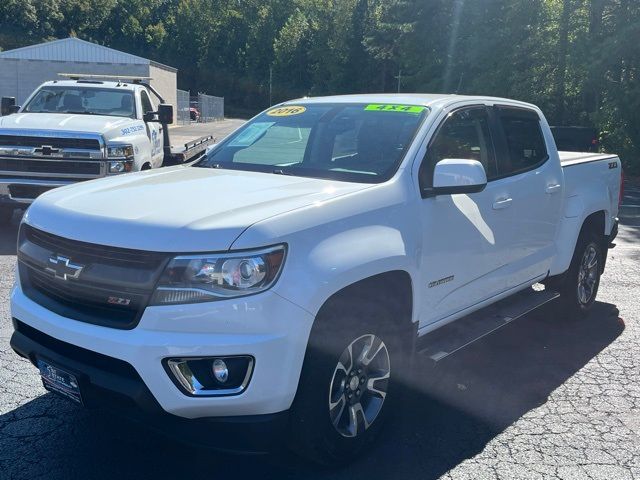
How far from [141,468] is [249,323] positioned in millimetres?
1173

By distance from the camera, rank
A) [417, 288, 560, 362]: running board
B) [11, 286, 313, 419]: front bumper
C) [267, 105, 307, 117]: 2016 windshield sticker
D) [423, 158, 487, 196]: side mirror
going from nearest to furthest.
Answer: [11, 286, 313, 419]: front bumper, [423, 158, 487, 196]: side mirror, [417, 288, 560, 362]: running board, [267, 105, 307, 117]: 2016 windshield sticker

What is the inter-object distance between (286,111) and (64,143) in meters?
4.76

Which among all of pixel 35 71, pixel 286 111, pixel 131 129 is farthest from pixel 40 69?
pixel 286 111

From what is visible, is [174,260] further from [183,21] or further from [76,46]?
[183,21]

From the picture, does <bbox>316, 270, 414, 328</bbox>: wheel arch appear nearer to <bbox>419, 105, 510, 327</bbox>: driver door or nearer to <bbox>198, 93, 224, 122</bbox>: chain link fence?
<bbox>419, 105, 510, 327</bbox>: driver door

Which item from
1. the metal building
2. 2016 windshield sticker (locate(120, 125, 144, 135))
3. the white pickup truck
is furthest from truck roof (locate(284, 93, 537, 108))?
the metal building

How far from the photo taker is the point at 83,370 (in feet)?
10.8

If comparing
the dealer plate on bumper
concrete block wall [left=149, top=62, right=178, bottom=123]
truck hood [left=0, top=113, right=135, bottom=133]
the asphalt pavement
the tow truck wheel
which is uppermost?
concrete block wall [left=149, top=62, right=178, bottom=123]

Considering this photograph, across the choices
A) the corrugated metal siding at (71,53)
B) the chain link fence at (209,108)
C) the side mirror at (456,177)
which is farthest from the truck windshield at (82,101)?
the chain link fence at (209,108)

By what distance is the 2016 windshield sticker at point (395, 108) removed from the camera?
4613 mm

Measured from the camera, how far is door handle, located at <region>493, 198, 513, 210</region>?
190 inches

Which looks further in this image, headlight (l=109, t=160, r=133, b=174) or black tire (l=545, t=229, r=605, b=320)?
headlight (l=109, t=160, r=133, b=174)

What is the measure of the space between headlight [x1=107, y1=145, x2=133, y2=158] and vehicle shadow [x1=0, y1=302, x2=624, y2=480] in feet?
17.2

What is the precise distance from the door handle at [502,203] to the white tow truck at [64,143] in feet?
19.0
